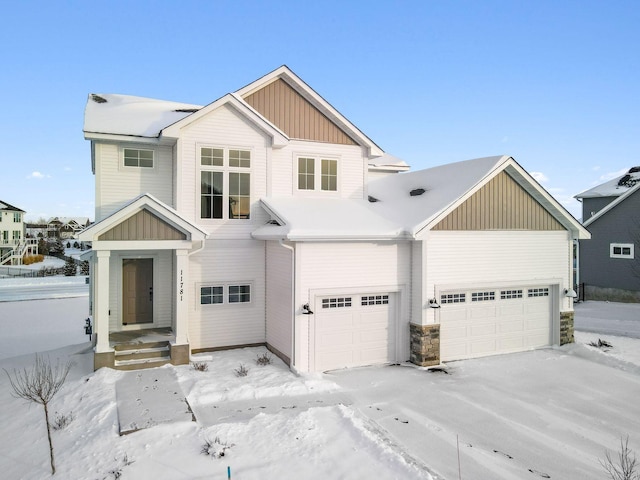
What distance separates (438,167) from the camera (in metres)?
15.2

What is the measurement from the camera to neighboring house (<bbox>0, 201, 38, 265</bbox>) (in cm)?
5584

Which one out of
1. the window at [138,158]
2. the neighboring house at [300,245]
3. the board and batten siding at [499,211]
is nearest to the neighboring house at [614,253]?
the neighboring house at [300,245]

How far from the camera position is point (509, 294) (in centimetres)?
1327

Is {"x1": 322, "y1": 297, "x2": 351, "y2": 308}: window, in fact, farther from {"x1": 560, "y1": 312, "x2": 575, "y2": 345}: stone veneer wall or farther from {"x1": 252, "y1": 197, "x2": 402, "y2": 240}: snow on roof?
{"x1": 560, "y1": 312, "x2": 575, "y2": 345}: stone veneer wall

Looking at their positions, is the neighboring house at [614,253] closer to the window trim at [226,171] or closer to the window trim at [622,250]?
the window trim at [622,250]

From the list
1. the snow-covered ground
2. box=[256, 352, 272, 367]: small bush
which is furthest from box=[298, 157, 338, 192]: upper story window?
the snow-covered ground

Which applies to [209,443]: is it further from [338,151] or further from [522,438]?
[338,151]

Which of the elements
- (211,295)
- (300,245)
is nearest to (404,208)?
(300,245)

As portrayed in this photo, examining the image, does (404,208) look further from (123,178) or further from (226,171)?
(123,178)

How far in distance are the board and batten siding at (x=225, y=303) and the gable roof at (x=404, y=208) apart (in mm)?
909

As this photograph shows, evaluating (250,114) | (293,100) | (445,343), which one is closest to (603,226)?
(445,343)

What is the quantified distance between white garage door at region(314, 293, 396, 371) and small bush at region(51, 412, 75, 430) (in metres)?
5.52

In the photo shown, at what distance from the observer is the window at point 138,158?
1257 centimetres

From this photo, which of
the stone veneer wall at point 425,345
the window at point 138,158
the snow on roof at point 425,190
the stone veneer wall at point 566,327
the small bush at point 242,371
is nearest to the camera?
the small bush at point 242,371
